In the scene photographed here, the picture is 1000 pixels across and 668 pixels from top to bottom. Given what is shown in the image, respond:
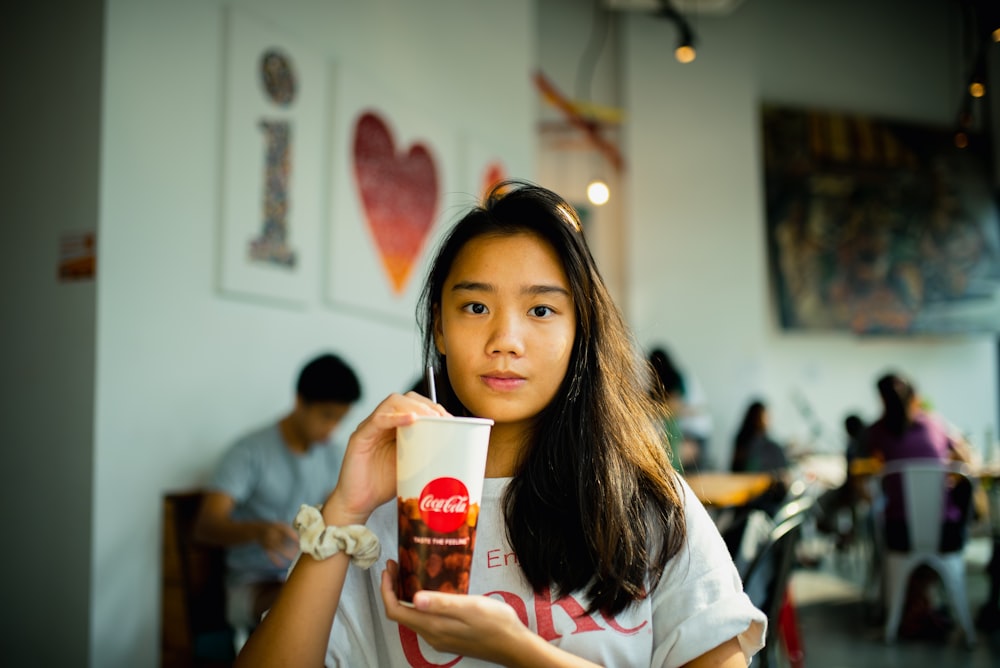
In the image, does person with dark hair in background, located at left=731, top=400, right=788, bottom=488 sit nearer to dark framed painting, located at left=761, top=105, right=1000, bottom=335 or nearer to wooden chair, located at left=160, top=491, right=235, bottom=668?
dark framed painting, located at left=761, top=105, right=1000, bottom=335

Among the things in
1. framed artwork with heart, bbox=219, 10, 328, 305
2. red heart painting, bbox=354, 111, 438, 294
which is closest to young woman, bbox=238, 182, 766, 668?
framed artwork with heart, bbox=219, 10, 328, 305

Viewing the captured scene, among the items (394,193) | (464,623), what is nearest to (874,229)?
(394,193)

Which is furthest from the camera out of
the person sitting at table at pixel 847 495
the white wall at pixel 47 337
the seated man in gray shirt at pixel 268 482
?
the person sitting at table at pixel 847 495

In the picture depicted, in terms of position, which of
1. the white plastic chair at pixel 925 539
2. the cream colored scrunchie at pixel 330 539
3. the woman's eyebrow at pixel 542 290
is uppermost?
the woman's eyebrow at pixel 542 290

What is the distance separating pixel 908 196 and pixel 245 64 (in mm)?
8415

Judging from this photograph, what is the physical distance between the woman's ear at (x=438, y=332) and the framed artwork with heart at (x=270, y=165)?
6.73 ft

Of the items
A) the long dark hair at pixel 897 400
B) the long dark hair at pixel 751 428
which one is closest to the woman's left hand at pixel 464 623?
the long dark hair at pixel 897 400

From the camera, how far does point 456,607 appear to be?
89cm

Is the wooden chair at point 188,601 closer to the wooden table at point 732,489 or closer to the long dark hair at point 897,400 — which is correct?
the wooden table at point 732,489

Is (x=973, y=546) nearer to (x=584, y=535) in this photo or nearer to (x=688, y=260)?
(x=688, y=260)

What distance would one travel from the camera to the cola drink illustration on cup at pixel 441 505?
92 cm

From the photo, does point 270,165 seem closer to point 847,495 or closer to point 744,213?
point 847,495

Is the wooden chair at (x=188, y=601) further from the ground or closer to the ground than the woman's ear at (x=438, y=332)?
closer to the ground

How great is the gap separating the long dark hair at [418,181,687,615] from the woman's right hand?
0.59 feet
